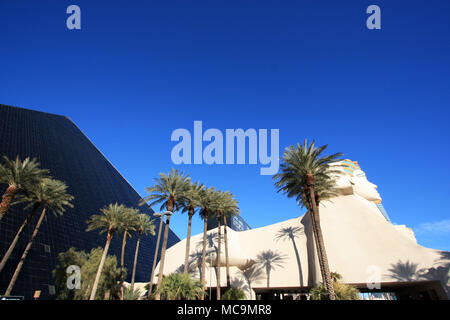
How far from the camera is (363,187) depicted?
44.1 metres

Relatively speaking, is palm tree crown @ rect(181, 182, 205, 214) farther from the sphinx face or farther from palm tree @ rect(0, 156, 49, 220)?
the sphinx face

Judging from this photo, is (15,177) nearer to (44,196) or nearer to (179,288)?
(44,196)

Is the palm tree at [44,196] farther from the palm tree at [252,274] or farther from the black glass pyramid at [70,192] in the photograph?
the palm tree at [252,274]

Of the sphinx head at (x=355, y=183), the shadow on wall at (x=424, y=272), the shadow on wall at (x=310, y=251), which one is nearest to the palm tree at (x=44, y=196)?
the shadow on wall at (x=310, y=251)

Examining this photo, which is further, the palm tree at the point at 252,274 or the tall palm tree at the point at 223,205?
the palm tree at the point at 252,274

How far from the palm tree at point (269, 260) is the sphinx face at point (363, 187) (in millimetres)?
19169

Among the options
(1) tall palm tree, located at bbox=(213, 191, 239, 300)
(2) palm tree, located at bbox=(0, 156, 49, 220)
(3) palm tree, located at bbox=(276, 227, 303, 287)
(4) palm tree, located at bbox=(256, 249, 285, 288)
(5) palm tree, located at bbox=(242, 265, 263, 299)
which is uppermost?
(2) palm tree, located at bbox=(0, 156, 49, 220)

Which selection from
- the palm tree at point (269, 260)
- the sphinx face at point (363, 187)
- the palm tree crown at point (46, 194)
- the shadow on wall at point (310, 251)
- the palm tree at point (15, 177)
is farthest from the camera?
the sphinx face at point (363, 187)

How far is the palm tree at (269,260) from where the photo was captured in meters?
41.4

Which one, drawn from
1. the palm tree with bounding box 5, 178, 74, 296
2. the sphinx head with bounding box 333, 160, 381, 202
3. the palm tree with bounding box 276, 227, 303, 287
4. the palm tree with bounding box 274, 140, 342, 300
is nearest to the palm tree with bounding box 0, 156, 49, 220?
the palm tree with bounding box 5, 178, 74, 296

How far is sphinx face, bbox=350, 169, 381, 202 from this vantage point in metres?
43.2

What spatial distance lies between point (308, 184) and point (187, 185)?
15928 millimetres

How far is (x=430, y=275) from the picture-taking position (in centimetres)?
2786

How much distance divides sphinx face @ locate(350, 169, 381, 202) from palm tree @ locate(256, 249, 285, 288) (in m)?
19.2
